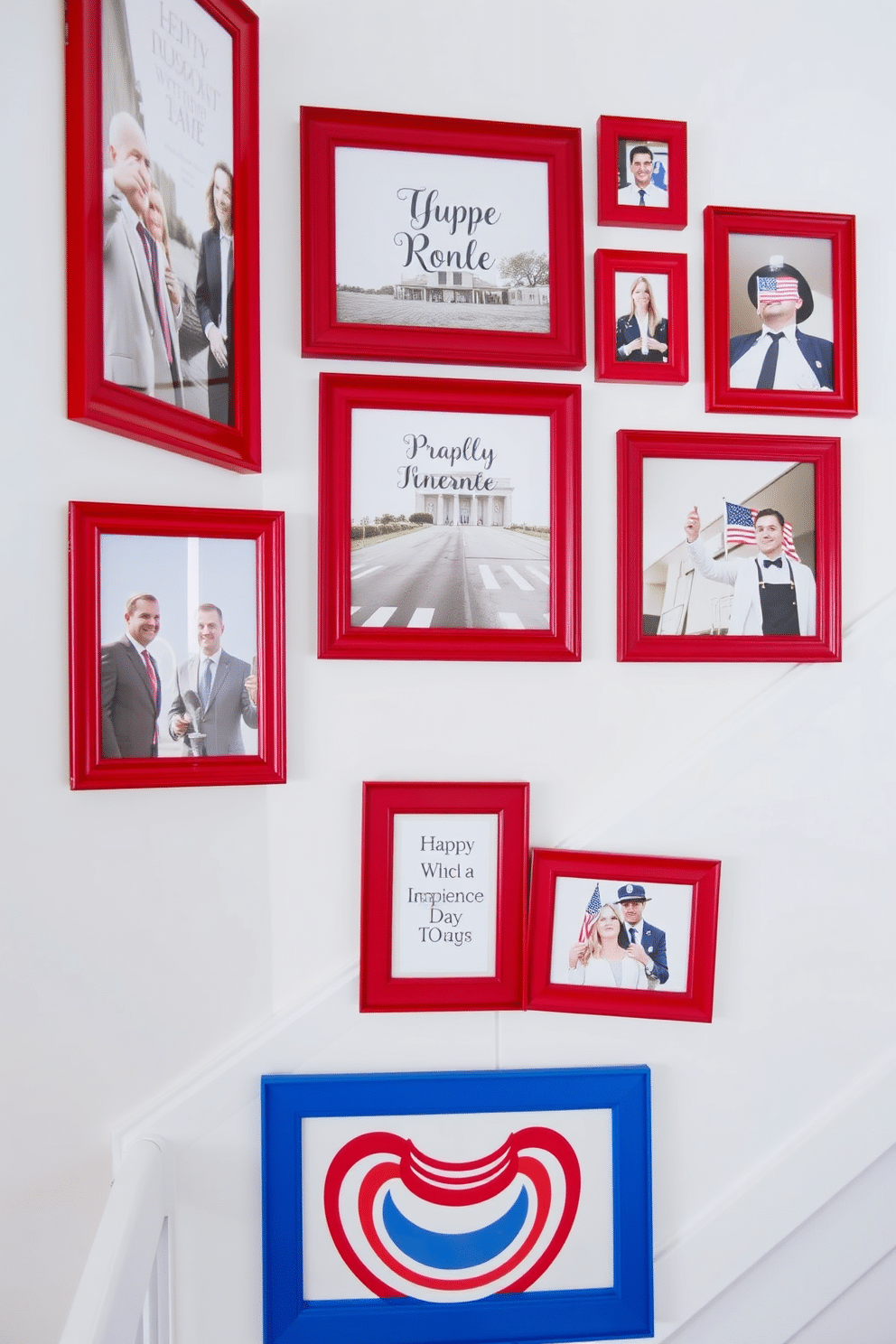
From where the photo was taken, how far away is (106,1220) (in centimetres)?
96

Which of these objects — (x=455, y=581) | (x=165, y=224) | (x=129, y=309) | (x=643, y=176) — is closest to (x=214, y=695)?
(x=455, y=581)

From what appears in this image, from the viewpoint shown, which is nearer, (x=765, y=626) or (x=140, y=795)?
(x=140, y=795)

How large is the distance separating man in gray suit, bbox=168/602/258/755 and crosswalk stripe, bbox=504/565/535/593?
36 cm

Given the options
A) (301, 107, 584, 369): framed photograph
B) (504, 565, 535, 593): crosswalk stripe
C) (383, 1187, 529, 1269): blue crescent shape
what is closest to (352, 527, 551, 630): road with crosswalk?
(504, 565, 535, 593): crosswalk stripe

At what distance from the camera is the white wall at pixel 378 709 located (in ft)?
3.38

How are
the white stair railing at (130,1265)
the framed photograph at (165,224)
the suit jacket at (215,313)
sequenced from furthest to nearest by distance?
the suit jacket at (215,313) < the framed photograph at (165,224) < the white stair railing at (130,1265)

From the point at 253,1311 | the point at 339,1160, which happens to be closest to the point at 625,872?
the point at 339,1160

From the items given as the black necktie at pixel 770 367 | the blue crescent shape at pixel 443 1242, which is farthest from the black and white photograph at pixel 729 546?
the blue crescent shape at pixel 443 1242

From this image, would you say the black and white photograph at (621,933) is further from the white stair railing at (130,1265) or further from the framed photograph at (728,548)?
the white stair railing at (130,1265)

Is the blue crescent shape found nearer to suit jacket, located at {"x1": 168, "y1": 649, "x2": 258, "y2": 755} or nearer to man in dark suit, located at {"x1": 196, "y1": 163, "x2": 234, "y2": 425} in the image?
suit jacket, located at {"x1": 168, "y1": 649, "x2": 258, "y2": 755}

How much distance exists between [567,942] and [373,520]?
621 millimetres

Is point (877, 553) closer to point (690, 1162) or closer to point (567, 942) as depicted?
point (567, 942)

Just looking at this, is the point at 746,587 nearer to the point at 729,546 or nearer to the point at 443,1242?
the point at 729,546

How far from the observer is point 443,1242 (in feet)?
3.90
